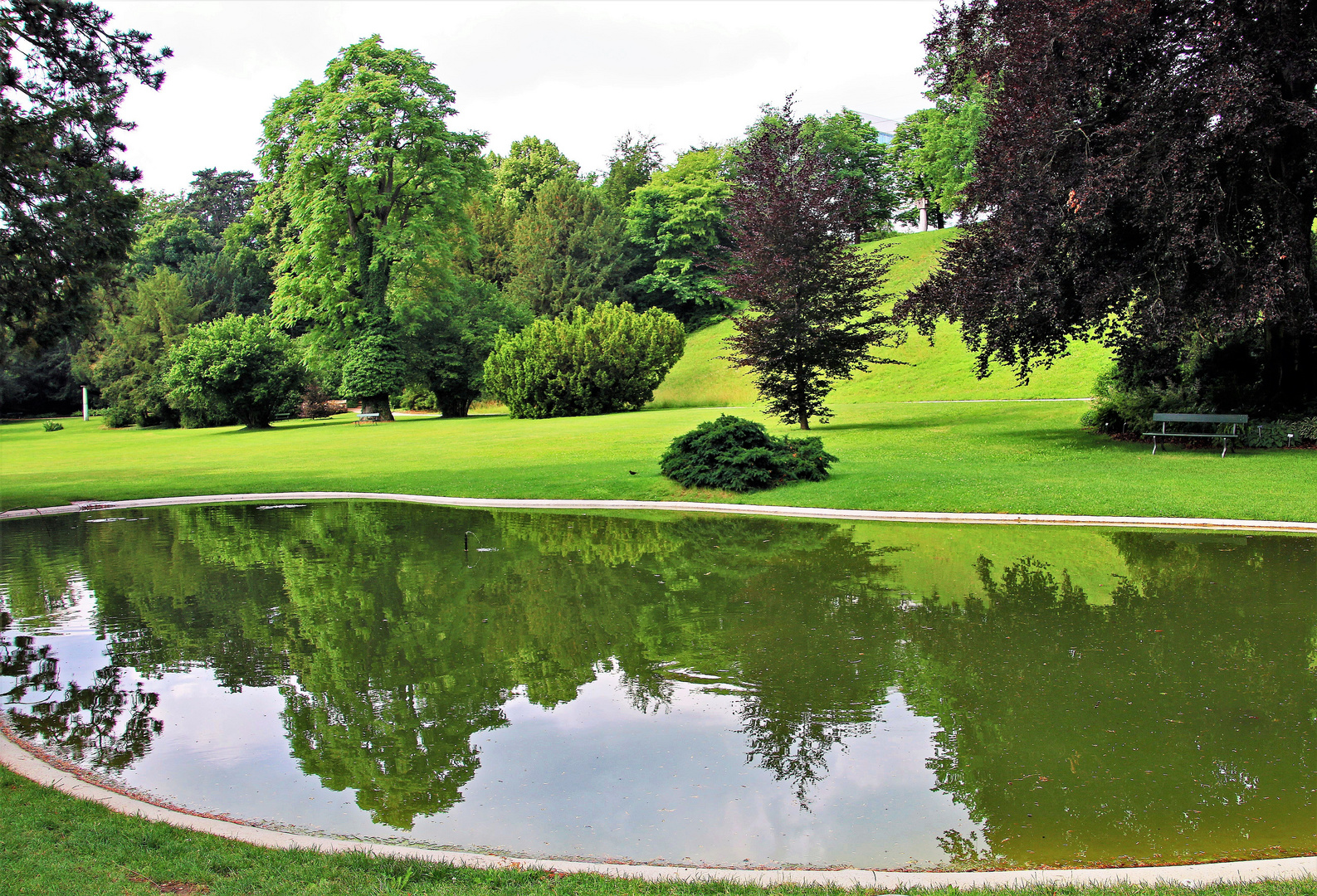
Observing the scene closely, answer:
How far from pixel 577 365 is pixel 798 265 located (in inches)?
632

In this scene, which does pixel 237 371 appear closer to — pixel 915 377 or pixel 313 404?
A: pixel 313 404

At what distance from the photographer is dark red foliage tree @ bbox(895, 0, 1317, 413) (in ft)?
52.1

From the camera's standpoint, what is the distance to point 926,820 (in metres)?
4.52

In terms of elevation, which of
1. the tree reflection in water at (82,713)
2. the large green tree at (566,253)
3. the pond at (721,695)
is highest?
the large green tree at (566,253)

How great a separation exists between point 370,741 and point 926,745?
354 centimetres

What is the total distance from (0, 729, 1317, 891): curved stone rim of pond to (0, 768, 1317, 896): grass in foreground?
0.08 meters

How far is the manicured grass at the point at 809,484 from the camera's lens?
14.1m

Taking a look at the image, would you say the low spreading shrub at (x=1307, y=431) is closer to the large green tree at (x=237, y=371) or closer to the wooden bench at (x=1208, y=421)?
the wooden bench at (x=1208, y=421)

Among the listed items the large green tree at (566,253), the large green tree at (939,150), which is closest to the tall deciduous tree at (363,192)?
the large green tree at (566,253)

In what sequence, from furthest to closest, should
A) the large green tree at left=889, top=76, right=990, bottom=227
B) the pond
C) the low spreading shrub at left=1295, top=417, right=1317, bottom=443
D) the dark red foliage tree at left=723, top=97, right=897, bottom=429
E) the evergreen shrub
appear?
the large green tree at left=889, top=76, right=990, bottom=227
the evergreen shrub
the dark red foliage tree at left=723, top=97, right=897, bottom=429
the low spreading shrub at left=1295, top=417, right=1317, bottom=443
the pond

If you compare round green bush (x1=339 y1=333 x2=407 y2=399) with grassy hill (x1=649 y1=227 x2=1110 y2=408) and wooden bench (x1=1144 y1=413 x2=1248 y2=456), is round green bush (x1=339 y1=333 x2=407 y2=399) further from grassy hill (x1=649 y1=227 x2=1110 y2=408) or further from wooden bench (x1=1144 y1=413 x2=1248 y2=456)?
wooden bench (x1=1144 y1=413 x2=1248 y2=456)

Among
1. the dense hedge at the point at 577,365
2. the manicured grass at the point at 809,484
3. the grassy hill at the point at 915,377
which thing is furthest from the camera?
the dense hedge at the point at 577,365

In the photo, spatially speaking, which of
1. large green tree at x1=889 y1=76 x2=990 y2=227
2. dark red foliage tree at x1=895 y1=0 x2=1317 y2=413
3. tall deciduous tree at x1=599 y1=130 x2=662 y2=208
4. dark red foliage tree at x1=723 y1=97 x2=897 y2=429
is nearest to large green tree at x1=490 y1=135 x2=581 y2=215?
tall deciduous tree at x1=599 y1=130 x2=662 y2=208

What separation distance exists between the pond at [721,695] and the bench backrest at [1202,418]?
789cm
